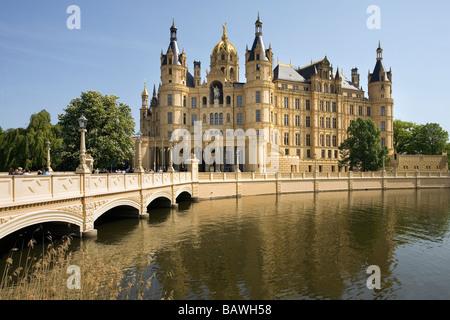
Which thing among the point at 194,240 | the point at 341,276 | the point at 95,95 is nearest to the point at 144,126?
the point at 95,95

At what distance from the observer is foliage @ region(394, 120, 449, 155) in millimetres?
81812

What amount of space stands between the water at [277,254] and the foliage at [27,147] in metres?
31.0

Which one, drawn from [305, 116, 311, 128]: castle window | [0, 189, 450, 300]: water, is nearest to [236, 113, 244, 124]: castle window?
[305, 116, 311, 128]: castle window

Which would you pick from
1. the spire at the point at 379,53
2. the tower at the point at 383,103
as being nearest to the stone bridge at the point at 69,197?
the tower at the point at 383,103

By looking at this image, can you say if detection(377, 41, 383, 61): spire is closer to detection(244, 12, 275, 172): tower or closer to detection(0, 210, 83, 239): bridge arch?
detection(244, 12, 275, 172): tower

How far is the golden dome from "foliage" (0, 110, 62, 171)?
138 ft

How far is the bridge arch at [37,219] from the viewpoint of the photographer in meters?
11.5

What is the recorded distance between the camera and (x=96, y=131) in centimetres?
3938

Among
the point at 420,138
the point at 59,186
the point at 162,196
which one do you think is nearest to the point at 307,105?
the point at 420,138

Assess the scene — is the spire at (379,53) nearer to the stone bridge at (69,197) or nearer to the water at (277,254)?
the water at (277,254)

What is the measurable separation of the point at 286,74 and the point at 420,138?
40595 millimetres

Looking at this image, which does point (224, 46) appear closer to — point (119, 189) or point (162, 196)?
point (162, 196)
